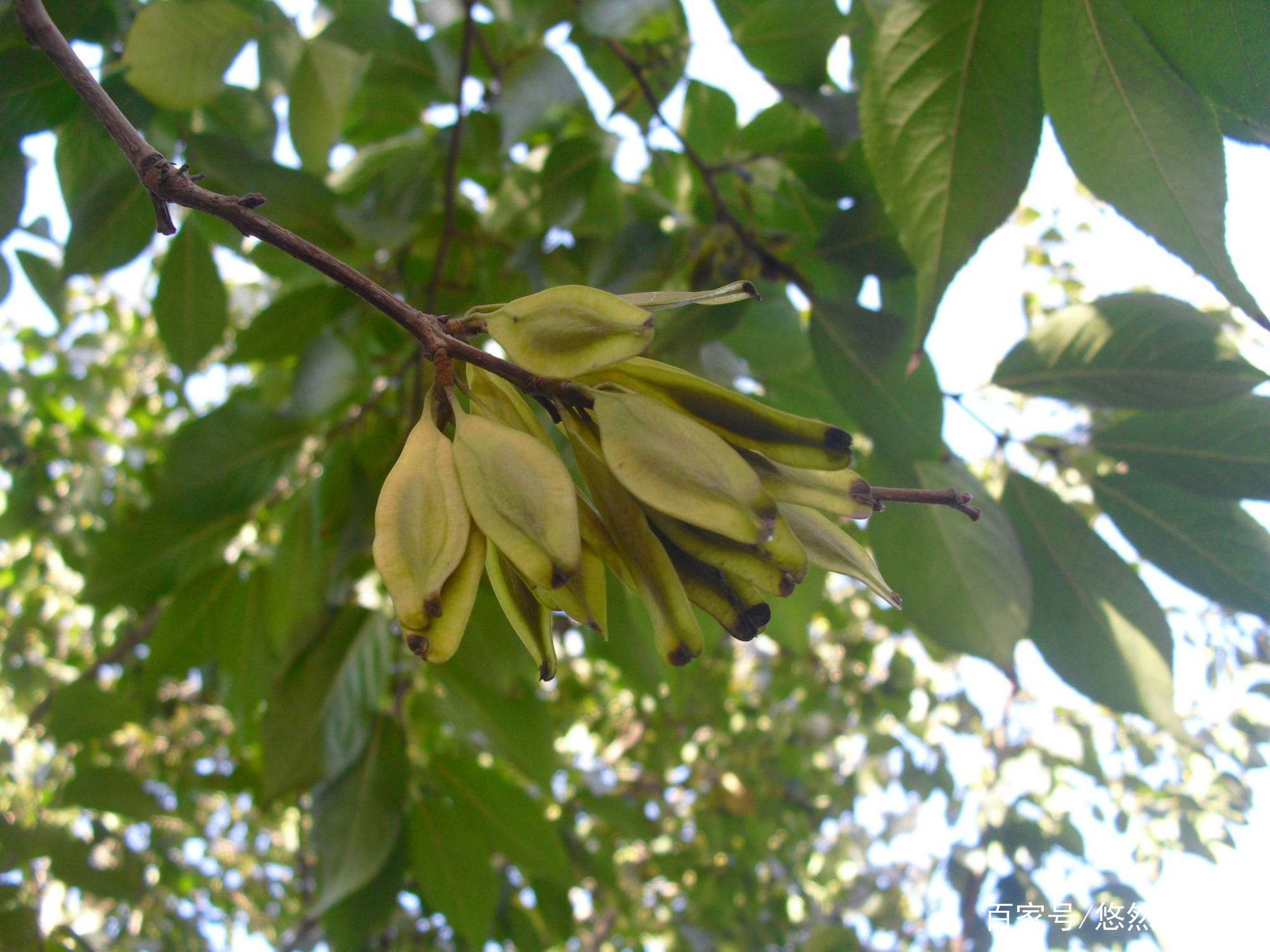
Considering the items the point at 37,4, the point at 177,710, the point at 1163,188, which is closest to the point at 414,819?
the point at 37,4

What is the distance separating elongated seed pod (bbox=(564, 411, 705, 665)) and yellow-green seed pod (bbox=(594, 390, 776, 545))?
46 millimetres

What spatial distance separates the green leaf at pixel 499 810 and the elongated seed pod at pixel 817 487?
1.23m

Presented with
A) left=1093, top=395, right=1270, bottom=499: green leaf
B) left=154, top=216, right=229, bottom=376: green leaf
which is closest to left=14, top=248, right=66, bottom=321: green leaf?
left=154, top=216, right=229, bottom=376: green leaf

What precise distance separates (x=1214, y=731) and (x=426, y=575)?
113 inches

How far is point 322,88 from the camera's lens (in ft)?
5.19

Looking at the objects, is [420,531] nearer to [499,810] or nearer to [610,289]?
[610,289]

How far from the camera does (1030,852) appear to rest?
A: 7.56 feet

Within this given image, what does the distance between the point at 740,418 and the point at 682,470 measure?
70mm

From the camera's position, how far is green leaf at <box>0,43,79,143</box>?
42.7 inches

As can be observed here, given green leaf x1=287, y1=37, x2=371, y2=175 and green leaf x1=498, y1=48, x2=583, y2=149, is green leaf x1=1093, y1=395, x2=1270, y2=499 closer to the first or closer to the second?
green leaf x1=498, y1=48, x2=583, y2=149

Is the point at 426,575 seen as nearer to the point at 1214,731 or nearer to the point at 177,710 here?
the point at 1214,731

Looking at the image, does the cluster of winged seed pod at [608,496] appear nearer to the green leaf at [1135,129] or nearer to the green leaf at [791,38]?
the green leaf at [1135,129]

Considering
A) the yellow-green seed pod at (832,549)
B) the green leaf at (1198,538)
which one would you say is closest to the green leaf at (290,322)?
the yellow-green seed pod at (832,549)

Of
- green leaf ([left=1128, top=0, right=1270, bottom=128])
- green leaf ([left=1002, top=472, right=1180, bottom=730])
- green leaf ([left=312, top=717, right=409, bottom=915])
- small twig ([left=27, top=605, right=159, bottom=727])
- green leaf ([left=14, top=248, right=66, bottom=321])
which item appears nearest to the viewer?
green leaf ([left=1128, top=0, right=1270, bottom=128])
